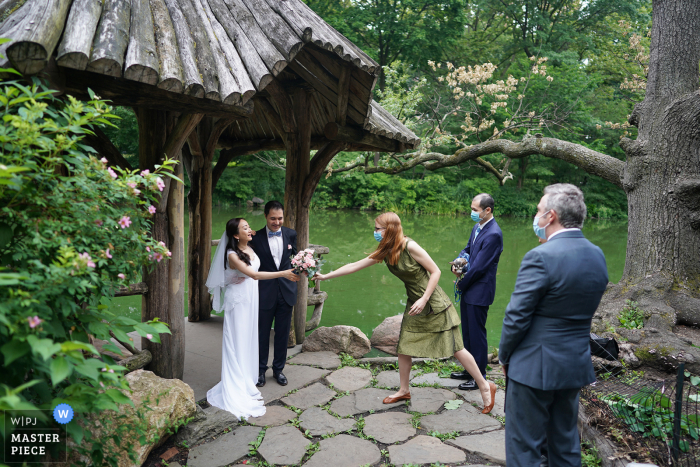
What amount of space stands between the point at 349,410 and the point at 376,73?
311 cm

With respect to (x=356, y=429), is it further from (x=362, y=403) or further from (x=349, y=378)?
(x=349, y=378)

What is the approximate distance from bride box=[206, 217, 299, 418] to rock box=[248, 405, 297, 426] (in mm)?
77

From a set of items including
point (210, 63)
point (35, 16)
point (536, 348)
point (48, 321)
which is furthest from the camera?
point (210, 63)

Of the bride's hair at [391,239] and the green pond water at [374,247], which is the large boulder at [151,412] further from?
the bride's hair at [391,239]

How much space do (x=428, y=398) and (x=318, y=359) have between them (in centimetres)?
155

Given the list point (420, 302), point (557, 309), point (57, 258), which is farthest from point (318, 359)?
point (57, 258)

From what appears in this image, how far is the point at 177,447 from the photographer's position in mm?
3508

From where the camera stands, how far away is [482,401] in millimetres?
4371

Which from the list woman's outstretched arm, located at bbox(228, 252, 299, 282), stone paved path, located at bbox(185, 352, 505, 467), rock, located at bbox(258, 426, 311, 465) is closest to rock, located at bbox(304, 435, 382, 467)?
stone paved path, located at bbox(185, 352, 505, 467)

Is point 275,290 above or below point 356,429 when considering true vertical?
above

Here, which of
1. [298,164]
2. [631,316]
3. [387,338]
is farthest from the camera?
[387,338]

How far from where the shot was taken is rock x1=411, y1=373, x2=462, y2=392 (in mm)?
4812

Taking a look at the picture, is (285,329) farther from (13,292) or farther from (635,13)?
(635,13)

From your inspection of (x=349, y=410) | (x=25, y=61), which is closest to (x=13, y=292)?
(x=25, y=61)
